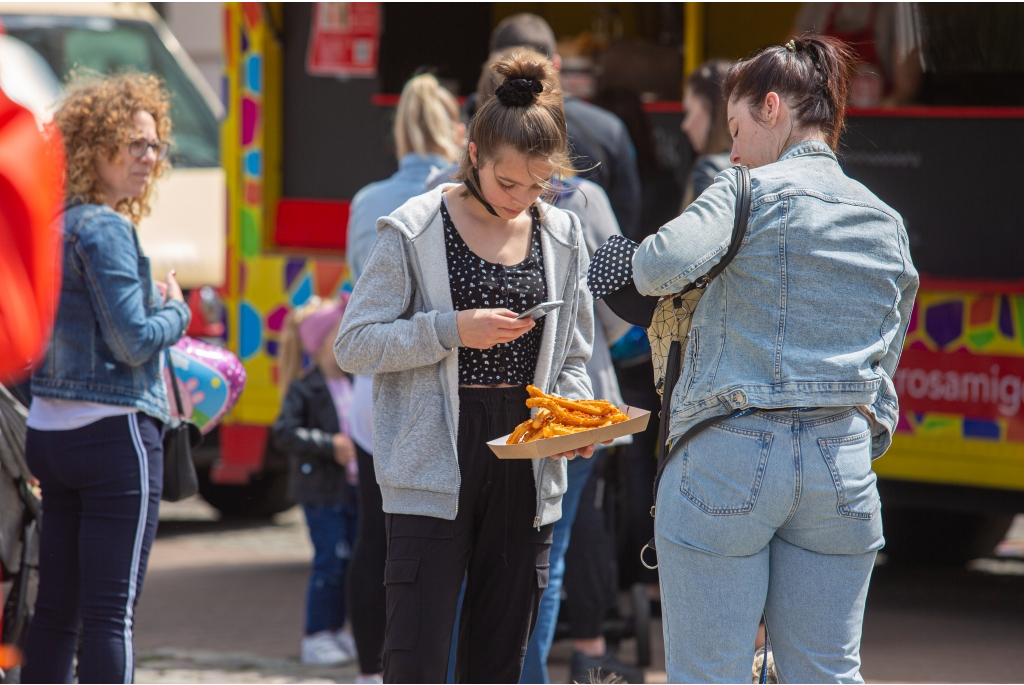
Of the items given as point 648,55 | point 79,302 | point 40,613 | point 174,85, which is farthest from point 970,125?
point 174,85

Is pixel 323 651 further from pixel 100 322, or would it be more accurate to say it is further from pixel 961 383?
pixel 961 383

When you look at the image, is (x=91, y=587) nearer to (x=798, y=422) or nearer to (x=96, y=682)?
(x=96, y=682)

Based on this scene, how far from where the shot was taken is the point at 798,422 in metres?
2.41

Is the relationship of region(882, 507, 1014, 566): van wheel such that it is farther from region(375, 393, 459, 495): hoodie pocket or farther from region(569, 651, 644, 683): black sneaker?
region(375, 393, 459, 495): hoodie pocket

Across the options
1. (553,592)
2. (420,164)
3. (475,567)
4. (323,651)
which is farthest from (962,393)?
(475,567)

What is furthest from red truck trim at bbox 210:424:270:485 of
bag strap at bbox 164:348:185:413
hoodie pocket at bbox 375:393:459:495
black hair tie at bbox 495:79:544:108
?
black hair tie at bbox 495:79:544:108

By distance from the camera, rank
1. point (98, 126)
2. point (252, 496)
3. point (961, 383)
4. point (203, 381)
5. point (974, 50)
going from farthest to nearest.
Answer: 1. point (252, 496)
2. point (974, 50)
3. point (961, 383)
4. point (203, 381)
5. point (98, 126)

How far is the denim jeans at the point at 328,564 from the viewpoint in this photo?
5.02 meters

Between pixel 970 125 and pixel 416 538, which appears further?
pixel 970 125

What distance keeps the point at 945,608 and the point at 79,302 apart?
13.7ft

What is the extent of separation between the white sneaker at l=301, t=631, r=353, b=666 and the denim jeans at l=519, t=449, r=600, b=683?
151cm

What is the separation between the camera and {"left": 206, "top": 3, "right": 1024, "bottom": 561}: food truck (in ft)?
17.0

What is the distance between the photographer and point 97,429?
11.0ft

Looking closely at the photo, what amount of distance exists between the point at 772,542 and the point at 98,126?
2180 mm
